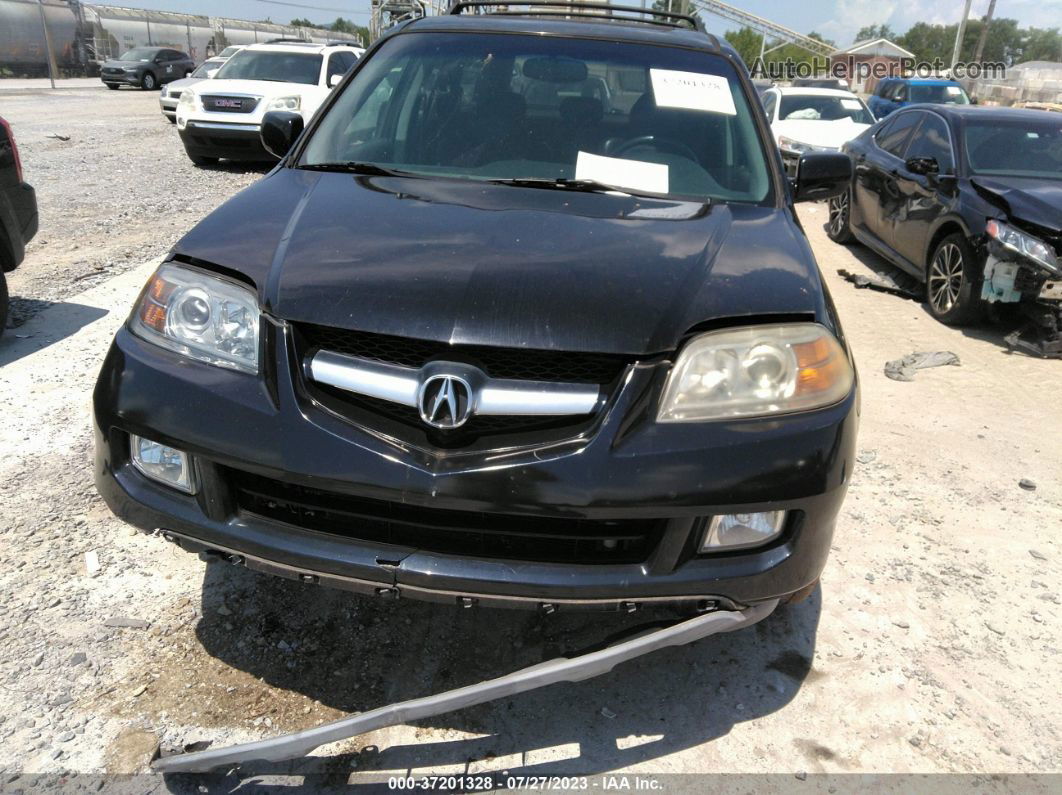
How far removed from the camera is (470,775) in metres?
2.14

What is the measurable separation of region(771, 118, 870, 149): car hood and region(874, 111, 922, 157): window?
13.4 ft

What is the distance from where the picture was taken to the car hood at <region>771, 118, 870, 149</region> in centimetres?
1265

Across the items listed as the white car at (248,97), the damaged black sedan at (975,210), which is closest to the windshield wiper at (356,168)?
the damaged black sedan at (975,210)

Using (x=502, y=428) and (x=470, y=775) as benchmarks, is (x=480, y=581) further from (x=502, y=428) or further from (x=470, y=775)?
(x=470, y=775)

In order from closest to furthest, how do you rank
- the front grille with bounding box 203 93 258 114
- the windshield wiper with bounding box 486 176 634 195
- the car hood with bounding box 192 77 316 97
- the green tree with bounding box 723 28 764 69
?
the windshield wiper with bounding box 486 176 634 195
the front grille with bounding box 203 93 258 114
the car hood with bounding box 192 77 316 97
the green tree with bounding box 723 28 764 69

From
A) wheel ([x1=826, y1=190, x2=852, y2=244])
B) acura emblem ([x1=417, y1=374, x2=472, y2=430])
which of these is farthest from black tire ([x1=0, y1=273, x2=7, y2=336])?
wheel ([x1=826, y1=190, x2=852, y2=244])

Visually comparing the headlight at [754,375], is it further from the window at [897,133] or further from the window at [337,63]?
the window at [337,63]

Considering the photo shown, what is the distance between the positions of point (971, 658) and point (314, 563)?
2069 mm

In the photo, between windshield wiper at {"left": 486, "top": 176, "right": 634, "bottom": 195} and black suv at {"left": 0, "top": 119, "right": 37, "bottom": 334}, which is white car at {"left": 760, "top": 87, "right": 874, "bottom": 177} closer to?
black suv at {"left": 0, "top": 119, "right": 37, "bottom": 334}

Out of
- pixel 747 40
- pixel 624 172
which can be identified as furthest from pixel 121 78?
pixel 747 40

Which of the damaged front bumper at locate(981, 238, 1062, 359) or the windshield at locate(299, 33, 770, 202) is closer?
the windshield at locate(299, 33, 770, 202)

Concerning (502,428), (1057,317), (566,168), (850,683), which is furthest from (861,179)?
(502,428)

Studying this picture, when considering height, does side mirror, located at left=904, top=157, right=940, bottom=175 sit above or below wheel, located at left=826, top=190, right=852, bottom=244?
above

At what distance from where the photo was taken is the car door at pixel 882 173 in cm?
774
